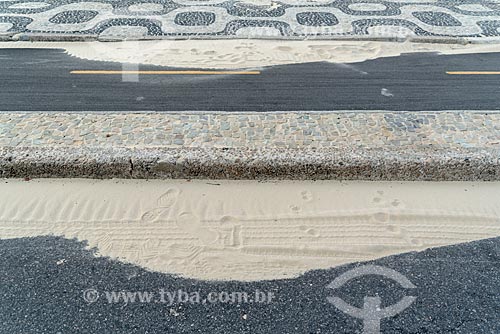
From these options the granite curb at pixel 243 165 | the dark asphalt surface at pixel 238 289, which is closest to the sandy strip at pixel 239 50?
the granite curb at pixel 243 165

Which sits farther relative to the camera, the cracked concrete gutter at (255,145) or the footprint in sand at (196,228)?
the cracked concrete gutter at (255,145)

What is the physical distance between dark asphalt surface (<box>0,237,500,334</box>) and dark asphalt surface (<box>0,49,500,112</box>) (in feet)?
9.48

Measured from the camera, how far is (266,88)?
23.6 ft

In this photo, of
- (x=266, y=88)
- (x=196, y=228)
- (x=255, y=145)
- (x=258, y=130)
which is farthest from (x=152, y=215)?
(x=266, y=88)

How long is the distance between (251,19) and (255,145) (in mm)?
5989

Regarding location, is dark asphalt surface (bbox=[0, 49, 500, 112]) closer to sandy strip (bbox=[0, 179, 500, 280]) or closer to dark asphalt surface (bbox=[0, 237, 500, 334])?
sandy strip (bbox=[0, 179, 500, 280])

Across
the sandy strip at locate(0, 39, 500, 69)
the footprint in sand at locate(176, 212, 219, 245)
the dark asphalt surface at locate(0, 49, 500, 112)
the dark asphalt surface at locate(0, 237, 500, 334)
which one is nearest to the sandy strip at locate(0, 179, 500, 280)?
the footprint in sand at locate(176, 212, 219, 245)

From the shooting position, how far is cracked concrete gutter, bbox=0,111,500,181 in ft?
16.4

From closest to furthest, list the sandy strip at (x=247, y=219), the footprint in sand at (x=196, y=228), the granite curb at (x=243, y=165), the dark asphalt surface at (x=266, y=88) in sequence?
1. the sandy strip at (x=247, y=219)
2. the footprint in sand at (x=196, y=228)
3. the granite curb at (x=243, y=165)
4. the dark asphalt surface at (x=266, y=88)

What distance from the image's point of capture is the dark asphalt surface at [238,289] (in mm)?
3432

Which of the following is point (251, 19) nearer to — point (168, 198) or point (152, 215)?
point (168, 198)

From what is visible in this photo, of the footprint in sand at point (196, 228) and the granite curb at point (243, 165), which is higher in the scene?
the granite curb at point (243, 165)

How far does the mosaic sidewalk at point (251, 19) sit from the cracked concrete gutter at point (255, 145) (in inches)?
160

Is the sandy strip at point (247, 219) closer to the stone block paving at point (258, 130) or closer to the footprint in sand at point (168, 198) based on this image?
the footprint in sand at point (168, 198)
